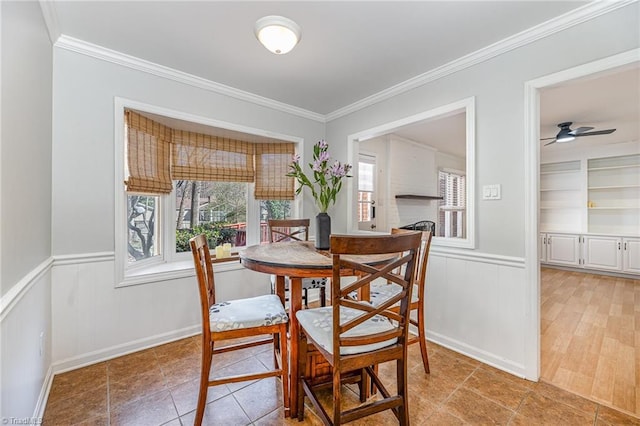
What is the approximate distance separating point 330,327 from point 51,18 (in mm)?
2576

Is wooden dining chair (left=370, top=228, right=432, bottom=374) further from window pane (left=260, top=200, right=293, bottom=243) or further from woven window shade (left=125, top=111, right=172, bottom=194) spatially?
woven window shade (left=125, top=111, right=172, bottom=194)

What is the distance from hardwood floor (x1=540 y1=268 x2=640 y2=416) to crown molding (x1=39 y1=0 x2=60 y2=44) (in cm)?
402

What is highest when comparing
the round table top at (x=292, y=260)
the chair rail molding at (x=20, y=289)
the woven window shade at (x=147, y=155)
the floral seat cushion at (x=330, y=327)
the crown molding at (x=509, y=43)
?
the crown molding at (x=509, y=43)

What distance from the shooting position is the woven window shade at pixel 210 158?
2809 mm

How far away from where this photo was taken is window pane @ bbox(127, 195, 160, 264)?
2.57 meters

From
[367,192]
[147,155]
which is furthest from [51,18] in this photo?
[367,192]

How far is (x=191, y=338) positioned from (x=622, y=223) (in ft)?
23.5

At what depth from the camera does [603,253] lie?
4.96 m

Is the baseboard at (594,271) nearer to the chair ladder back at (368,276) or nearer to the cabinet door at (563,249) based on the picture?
the cabinet door at (563,249)

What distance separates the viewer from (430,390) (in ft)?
5.92

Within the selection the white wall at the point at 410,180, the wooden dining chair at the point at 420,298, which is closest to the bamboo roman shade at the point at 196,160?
the wooden dining chair at the point at 420,298

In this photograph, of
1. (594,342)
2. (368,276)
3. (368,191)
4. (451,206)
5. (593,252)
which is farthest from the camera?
(451,206)

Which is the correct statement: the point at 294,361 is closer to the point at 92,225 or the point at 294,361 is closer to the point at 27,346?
the point at 27,346

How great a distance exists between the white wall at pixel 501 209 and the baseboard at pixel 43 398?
2.74 m
